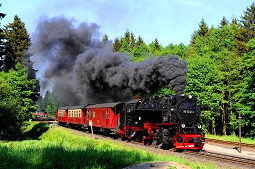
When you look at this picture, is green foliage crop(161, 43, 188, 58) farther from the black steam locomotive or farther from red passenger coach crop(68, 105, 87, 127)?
the black steam locomotive

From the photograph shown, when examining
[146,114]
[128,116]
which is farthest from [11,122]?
[146,114]

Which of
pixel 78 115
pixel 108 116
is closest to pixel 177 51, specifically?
pixel 78 115

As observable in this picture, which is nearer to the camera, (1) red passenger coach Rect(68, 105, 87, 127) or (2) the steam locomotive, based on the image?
(2) the steam locomotive

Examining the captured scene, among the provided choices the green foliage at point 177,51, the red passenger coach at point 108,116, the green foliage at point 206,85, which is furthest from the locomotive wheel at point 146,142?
the green foliage at point 177,51

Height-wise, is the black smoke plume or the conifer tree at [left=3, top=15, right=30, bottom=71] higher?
the conifer tree at [left=3, top=15, right=30, bottom=71]

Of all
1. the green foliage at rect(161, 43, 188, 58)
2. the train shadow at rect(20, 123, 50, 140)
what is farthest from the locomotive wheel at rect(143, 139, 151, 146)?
the green foliage at rect(161, 43, 188, 58)

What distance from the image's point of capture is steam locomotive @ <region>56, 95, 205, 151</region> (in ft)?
51.6

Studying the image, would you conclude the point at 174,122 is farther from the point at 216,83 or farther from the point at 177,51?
the point at 177,51

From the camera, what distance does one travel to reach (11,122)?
28984 millimetres

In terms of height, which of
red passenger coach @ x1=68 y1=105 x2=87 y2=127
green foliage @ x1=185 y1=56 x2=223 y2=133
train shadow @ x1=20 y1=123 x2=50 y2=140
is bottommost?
train shadow @ x1=20 y1=123 x2=50 y2=140

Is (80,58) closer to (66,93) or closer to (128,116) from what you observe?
(66,93)

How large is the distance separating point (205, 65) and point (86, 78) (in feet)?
46.8

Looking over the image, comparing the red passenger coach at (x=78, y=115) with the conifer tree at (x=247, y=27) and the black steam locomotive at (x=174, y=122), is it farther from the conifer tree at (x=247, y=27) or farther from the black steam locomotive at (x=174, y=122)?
the conifer tree at (x=247, y=27)

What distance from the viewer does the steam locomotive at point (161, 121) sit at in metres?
15.7
